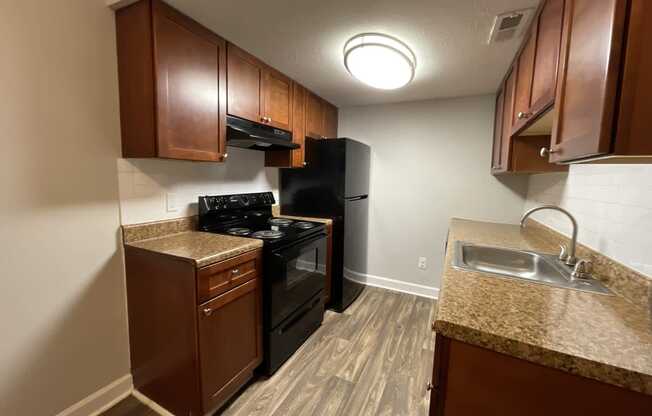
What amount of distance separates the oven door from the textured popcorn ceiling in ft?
4.28

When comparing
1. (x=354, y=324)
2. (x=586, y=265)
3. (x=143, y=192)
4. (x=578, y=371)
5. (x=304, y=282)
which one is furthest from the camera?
(x=354, y=324)

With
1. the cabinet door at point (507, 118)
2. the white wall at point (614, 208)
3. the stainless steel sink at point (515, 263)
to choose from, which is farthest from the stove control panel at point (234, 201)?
the white wall at point (614, 208)

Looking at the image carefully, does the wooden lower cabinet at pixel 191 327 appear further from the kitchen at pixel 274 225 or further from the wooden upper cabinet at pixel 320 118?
the wooden upper cabinet at pixel 320 118

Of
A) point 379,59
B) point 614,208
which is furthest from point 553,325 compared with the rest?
point 379,59

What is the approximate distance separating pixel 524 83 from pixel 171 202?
2238mm

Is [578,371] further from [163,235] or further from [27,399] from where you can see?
[27,399]

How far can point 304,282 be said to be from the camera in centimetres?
210

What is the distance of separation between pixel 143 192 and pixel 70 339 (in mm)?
840

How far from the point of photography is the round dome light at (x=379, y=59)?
5.32ft

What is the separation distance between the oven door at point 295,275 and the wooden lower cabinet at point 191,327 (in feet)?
0.35

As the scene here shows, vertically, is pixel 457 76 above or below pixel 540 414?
above

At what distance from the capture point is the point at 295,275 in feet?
6.51

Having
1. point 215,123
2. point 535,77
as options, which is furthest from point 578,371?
point 215,123

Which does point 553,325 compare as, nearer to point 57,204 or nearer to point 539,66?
point 539,66
